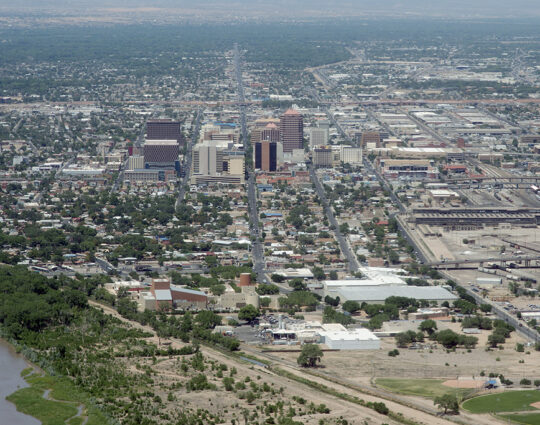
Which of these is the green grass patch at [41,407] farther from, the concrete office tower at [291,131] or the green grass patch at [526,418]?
the concrete office tower at [291,131]

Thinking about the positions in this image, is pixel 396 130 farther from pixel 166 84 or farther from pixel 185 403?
pixel 185 403

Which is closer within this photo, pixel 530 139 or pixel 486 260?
pixel 486 260

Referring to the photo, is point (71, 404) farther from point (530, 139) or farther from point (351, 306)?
point (530, 139)

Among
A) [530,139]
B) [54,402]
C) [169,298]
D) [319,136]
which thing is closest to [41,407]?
[54,402]

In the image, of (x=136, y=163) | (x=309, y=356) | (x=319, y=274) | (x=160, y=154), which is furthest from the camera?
(x=160, y=154)

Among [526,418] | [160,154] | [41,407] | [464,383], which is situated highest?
[41,407]

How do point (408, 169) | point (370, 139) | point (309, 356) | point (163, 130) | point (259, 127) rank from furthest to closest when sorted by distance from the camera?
point (259, 127) → point (370, 139) → point (163, 130) → point (408, 169) → point (309, 356)

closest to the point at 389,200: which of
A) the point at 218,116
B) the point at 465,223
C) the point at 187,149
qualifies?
the point at 465,223
